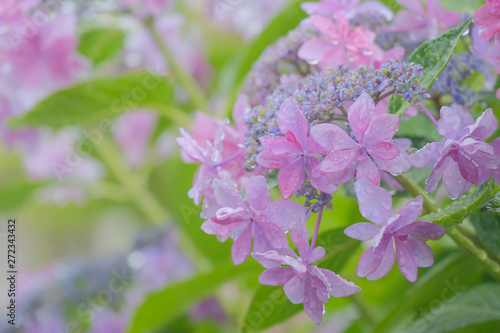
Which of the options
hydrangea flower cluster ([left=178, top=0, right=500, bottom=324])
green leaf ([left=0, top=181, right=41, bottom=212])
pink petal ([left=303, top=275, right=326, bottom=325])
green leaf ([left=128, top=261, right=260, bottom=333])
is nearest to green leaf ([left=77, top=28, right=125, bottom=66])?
green leaf ([left=0, top=181, right=41, bottom=212])

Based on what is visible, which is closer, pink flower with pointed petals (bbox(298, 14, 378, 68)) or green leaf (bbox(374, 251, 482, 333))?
pink flower with pointed petals (bbox(298, 14, 378, 68))

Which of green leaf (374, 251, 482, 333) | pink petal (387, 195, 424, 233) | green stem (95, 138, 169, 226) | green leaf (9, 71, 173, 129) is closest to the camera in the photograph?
pink petal (387, 195, 424, 233)

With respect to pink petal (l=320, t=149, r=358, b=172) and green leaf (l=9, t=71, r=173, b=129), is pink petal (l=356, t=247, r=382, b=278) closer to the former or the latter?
pink petal (l=320, t=149, r=358, b=172)

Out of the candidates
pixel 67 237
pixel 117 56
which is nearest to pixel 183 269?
pixel 117 56

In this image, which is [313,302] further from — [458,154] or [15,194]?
[15,194]

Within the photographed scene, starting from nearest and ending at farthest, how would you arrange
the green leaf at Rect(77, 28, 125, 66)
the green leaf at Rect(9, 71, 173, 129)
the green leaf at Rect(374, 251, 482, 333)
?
the green leaf at Rect(374, 251, 482, 333) < the green leaf at Rect(9, 71, 173, 129) < the green leaf at Rect(77, 28, 125, 66)

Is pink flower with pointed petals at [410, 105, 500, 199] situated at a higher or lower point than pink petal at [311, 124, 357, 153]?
lower

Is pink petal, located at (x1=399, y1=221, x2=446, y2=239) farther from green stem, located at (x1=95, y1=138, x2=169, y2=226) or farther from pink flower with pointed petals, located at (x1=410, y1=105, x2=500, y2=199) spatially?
green stem, located at (x1=95, y1=138, x2=169, y2=226)

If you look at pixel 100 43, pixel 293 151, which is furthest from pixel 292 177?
pixel 100 43

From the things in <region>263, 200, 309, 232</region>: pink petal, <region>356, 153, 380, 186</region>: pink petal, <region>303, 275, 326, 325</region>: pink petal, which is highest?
<region>356, 153, 380, 186</region>: pink petal
